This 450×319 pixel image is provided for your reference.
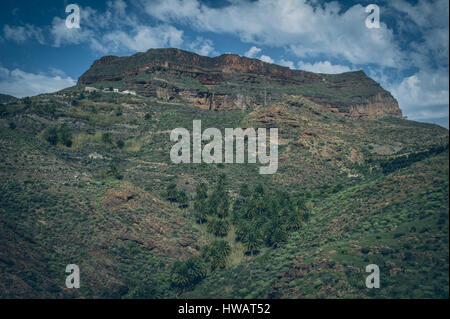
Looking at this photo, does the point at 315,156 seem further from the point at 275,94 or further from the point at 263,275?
the point at 275,94

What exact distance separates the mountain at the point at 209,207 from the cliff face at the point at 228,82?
11960 millimetres

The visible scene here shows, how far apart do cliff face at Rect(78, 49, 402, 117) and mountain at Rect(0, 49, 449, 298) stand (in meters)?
12.0

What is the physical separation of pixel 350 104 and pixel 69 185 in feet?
283

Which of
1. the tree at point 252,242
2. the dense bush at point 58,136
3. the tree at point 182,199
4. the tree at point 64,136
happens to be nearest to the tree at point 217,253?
the tree at point 252,242

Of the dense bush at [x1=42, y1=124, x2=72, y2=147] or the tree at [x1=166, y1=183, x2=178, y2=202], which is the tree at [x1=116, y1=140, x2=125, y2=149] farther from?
the tree at [x1=166, y1=183, x2=178, y2=202]

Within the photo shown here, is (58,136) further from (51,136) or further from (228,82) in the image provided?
(228,82)

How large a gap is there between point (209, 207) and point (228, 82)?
66.6 m

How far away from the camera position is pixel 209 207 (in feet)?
153

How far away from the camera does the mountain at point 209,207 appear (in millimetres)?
28469

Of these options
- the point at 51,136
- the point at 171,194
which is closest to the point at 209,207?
the point at 171,194

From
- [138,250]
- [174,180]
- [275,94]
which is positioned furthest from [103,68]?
[138,250]

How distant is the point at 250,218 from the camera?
46.0 metres

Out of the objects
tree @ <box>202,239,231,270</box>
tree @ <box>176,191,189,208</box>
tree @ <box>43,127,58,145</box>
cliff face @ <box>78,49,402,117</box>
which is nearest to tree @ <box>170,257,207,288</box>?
tree @ <box>202,239,231,270</box>

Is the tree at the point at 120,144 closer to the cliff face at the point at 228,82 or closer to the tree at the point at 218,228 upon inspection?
the cliff face at the point at 228,82
